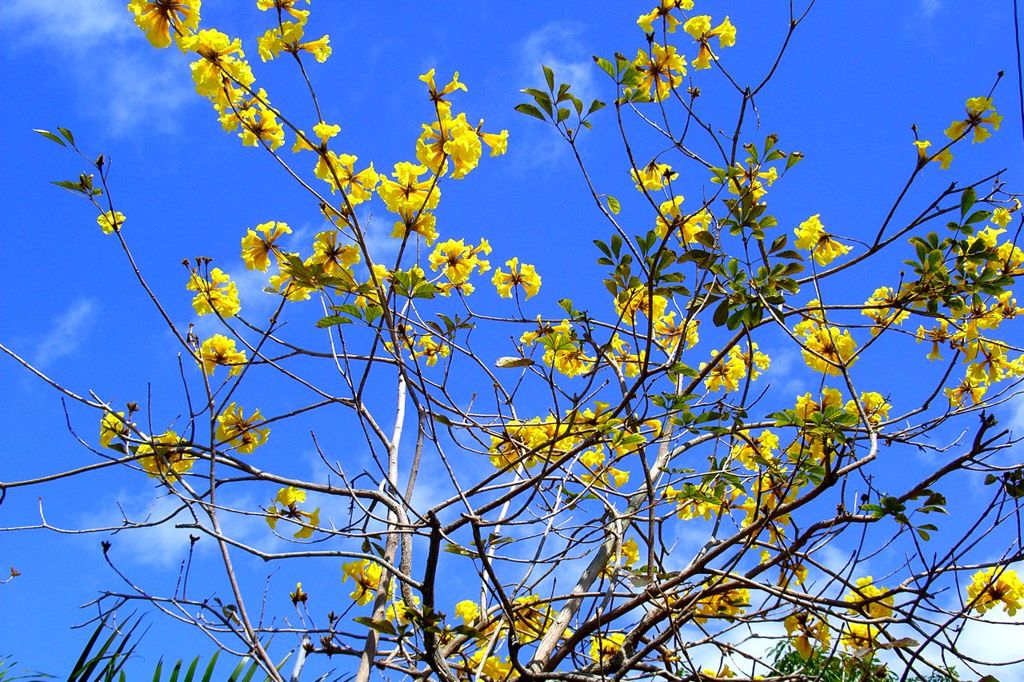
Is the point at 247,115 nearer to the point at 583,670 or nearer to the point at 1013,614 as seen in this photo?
the point at 583,670

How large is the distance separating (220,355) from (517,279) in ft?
3.27

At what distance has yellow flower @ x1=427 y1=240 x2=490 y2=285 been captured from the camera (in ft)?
8.17

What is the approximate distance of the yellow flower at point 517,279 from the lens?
2.83 m

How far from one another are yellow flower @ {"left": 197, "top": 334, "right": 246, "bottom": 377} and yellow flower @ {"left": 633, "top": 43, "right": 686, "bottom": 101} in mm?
1562

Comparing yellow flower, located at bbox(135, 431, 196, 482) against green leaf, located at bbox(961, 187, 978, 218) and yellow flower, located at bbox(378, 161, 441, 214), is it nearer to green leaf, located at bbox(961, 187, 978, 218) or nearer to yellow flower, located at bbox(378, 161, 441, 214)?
yellow flower, located at bbox(378, 161, 441, 214)

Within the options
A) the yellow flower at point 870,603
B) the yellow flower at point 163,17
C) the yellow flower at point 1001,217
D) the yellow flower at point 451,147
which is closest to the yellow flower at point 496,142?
the yellow flower at point 451,147

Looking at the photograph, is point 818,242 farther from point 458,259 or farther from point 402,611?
point 402,611

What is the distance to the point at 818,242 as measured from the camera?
273cm

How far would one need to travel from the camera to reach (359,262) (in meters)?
2.18

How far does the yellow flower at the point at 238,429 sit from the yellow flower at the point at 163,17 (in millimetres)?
1050

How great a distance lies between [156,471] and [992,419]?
82.5 inches

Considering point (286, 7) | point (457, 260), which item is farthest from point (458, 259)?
point (286, 7)

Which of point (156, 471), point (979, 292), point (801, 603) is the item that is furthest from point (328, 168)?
point (979, 292)

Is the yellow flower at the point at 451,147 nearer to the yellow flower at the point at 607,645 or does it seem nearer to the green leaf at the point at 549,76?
the green leaf at the point at 549,76
